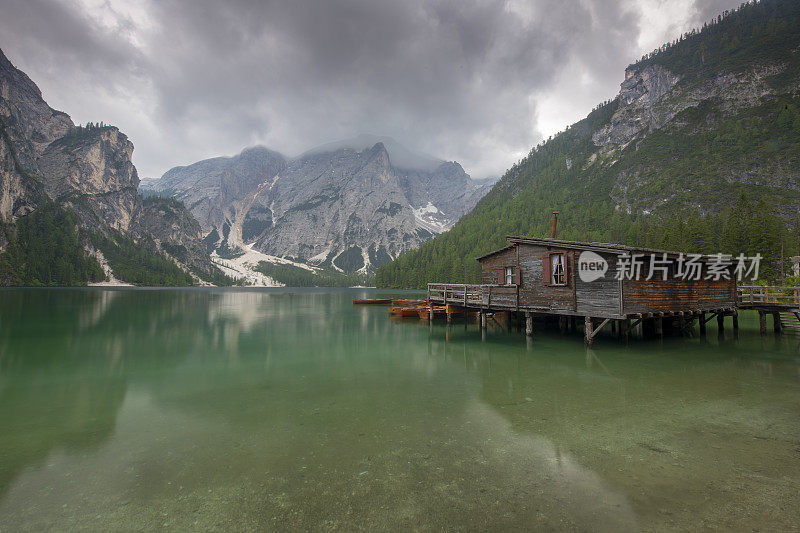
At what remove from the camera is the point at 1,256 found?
140 meters

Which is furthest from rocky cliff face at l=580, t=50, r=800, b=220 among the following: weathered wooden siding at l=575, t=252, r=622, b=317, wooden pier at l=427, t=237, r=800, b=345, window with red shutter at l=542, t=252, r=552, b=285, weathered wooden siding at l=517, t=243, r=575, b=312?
window with red shutter at l=542, t=252, r=552, b=285

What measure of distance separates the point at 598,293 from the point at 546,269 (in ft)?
11.3

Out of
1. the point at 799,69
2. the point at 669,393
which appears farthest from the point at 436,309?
the point at 799,69

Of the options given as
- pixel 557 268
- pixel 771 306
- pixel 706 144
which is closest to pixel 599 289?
pixel 557 268

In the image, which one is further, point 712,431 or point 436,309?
point 436,309

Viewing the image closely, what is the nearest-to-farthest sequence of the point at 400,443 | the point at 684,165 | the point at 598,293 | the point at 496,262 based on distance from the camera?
the point at 400,443 < the point at 598,293 < the point at 496,262 < the point at 684,165

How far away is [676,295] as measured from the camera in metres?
22.3

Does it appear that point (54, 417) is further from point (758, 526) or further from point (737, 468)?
point (737, 468)

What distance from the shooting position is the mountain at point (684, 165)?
94750 millimetres

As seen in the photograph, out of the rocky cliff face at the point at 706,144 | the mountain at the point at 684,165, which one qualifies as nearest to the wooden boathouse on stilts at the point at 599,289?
the mountain at the point at 684,165

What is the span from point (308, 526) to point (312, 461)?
207 centimetres

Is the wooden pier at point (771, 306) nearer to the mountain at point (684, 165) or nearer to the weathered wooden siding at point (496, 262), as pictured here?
the weathered wooden siding at point (496, 262)

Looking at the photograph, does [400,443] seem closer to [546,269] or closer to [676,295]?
[546,269]

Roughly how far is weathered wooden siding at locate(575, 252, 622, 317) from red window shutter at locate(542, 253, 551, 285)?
175 cm
